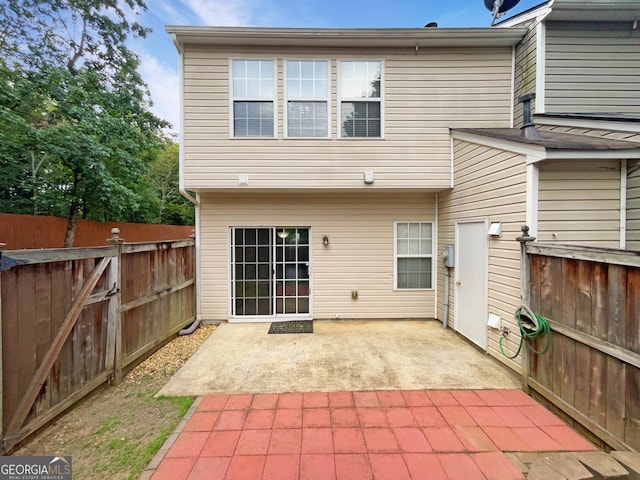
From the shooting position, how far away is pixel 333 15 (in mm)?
7699

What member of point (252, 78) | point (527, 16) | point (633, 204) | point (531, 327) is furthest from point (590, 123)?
point (252, 78)

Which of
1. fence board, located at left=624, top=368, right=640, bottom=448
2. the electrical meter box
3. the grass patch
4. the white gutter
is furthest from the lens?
the electrical meter box

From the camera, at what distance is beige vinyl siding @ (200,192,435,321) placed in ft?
17.8

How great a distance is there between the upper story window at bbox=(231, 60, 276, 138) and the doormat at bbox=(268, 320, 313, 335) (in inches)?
141

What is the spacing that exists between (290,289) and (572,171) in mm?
4692

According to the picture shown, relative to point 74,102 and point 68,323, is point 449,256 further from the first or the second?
point 74,102

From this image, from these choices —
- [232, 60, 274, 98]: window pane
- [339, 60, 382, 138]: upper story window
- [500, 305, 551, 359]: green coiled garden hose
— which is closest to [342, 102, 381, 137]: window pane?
[339, 60, 382, 138]: upper story window

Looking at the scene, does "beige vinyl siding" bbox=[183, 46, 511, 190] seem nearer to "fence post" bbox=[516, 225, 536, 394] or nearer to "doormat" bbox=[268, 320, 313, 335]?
"fence post" bbox=[516, 225, 536, 394]

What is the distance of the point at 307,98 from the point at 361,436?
5.09 metres

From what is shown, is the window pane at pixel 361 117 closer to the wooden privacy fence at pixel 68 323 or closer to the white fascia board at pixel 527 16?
the white fascia board at pixel 527 16

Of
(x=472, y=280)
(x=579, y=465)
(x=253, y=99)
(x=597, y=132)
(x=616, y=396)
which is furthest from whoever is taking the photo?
(x=253, y=99)

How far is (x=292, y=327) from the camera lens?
5.09 m

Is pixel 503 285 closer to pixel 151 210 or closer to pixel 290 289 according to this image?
pixel 290 289

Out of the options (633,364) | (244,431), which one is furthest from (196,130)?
(633,364)
